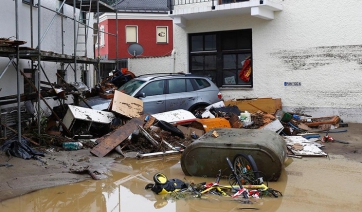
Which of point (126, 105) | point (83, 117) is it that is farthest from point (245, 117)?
point (83, 117)

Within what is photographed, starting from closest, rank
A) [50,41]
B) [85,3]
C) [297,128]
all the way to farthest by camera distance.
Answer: [297,128]
[50,41]
[85,3]

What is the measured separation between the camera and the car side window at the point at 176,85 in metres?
12.3

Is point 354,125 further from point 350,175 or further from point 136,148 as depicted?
point 136,148

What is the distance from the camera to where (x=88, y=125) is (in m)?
10.2

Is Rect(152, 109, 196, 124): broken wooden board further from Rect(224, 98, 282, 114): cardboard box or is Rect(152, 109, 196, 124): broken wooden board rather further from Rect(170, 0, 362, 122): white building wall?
Result: Rect(170, 0, 362, 122): white building wall

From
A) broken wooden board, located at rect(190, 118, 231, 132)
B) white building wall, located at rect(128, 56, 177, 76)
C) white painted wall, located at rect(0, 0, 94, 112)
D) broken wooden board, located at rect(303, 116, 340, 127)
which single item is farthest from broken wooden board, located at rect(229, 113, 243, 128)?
white painted wall, located at rect(0, 0, 94, 112)

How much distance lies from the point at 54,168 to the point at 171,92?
536 cm

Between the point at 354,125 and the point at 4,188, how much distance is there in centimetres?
993

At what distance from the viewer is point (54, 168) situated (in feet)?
24.6

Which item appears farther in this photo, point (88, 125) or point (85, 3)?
point (85, 3)

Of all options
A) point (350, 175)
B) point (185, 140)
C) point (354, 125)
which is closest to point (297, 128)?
point (354, 125)

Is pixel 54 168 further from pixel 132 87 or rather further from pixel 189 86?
pixel 189 86

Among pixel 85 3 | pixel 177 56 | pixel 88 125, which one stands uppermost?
pixel 85 3

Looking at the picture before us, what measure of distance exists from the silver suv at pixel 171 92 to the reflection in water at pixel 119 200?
4.77m
